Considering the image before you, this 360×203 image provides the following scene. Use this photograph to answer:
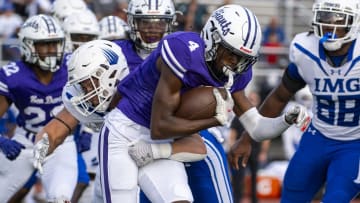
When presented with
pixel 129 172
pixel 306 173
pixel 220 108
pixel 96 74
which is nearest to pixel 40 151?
pixel 96 74

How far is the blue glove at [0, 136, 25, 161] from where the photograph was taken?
6.57 m

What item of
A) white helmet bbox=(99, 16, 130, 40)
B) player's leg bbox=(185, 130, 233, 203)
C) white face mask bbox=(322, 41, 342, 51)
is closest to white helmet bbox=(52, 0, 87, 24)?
white helmet bbox=(99, 16, 130, 40)

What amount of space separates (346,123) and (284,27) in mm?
8298

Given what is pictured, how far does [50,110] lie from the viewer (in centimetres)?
703

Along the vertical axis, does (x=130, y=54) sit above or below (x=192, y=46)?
below

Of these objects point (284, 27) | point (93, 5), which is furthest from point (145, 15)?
point (284, 27)

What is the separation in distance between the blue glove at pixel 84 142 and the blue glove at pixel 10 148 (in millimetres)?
914

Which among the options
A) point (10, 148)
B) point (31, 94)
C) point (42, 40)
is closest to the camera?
point (10, 148)

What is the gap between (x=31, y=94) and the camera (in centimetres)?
696

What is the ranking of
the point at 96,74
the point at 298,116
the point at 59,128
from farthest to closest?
the point at 59,128, the point at 96,74, the point at 298,116

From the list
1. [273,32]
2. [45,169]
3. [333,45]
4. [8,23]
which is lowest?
[273,32]

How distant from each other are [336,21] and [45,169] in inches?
90.2

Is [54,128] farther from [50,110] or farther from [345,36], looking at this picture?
[345,36]

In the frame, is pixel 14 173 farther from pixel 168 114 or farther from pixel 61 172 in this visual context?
pixel 168 114
